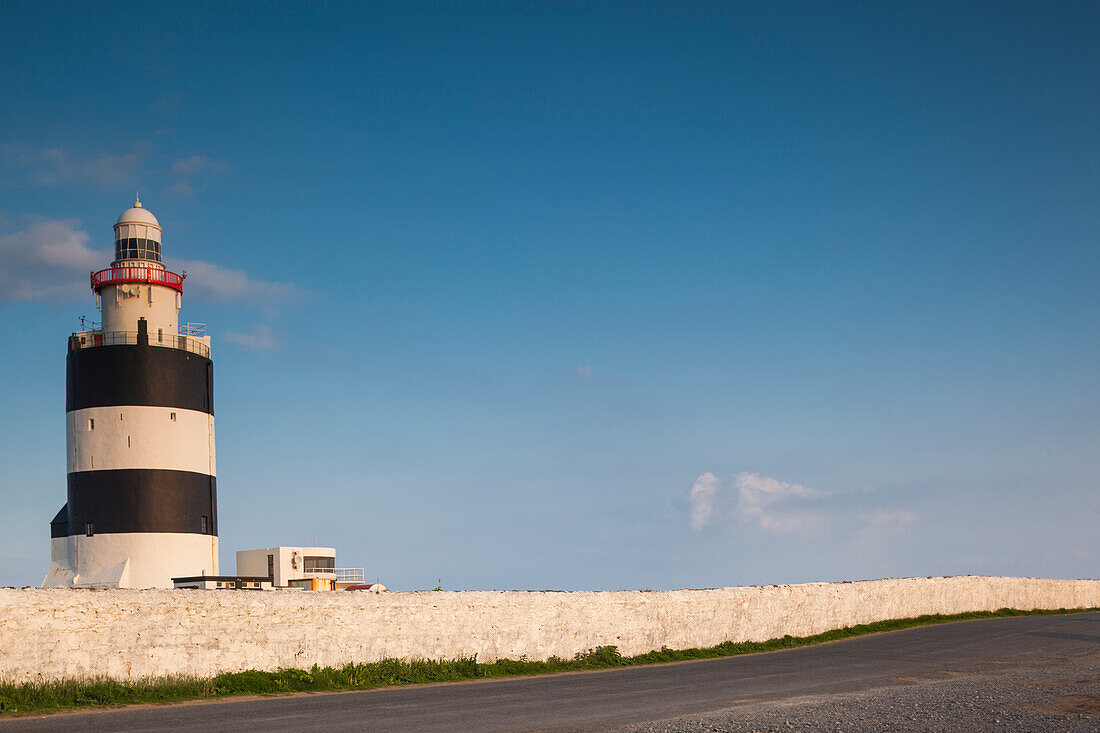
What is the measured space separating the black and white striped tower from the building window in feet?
30.2

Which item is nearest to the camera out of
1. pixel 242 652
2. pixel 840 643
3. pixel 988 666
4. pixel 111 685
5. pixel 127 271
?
pixel 111 685

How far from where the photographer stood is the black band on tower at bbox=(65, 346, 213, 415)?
31.0m

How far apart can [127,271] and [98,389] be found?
4.59 metres

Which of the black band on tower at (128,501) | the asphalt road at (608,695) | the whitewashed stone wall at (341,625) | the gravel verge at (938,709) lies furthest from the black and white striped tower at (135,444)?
the gravel verge at (938,709)

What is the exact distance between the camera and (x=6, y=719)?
13.3m

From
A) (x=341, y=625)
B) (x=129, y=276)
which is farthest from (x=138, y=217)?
(x=341, y=625)

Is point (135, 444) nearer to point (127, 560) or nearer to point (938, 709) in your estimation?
point (127, 560)

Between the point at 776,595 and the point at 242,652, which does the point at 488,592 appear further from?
the point at 776,595

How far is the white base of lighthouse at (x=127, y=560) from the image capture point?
1192 inches

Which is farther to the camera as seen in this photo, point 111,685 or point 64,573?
point 64,573

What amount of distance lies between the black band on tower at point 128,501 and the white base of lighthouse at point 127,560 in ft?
0.98

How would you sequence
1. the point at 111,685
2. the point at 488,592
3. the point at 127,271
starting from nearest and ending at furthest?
the point at 111,685 → the point at 488,592 → the point at 127,271

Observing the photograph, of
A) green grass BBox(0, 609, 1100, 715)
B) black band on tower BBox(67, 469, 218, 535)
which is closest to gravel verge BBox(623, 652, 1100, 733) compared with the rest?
green grass BBox(0, 609, 1100, 715)

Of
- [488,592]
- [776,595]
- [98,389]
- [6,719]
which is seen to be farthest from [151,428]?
[776,595]
